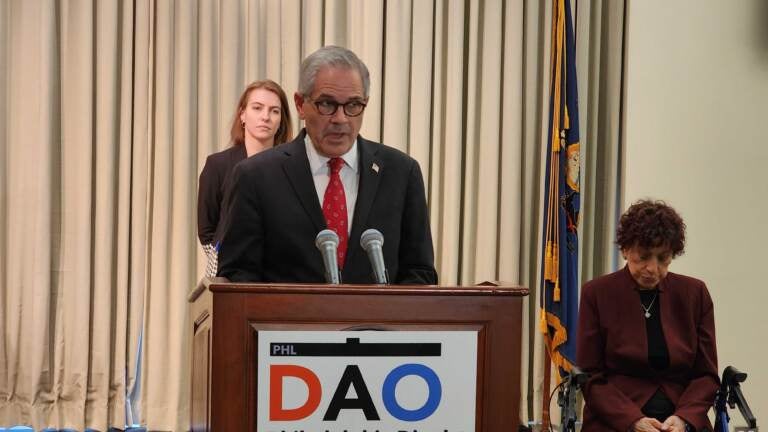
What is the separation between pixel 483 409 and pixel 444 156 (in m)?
3.67

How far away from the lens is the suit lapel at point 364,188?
8.57 feet

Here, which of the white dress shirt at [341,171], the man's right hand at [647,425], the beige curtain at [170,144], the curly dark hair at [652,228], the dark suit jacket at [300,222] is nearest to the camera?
the dark suit jacket at [300,222]

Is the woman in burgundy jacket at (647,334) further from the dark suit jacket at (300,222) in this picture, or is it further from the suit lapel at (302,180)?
the suit lapel at (302,180)

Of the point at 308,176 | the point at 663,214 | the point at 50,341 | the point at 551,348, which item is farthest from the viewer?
the point at 50,341

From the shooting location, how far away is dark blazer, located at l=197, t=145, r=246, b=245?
4.78 m

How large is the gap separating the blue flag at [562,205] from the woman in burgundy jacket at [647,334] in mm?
1170

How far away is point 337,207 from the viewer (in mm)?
2674

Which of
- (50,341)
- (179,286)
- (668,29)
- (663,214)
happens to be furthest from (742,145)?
(50,341)

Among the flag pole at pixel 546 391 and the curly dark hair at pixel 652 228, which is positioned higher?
the curly dark hair at pixel 652 228

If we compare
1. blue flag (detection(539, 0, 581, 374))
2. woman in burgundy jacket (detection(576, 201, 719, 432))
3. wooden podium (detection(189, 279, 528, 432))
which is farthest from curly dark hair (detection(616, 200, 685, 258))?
wooden podium (detection(189, 279, 528, 432))

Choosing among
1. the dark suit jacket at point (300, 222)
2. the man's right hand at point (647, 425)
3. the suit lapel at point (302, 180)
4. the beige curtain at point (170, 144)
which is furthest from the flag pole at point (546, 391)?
the suit lapel at point (302, 180)

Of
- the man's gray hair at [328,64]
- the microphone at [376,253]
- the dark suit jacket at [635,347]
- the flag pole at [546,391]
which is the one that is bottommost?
the flag pole at [546,391]

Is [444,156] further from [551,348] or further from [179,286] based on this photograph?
[179,286]

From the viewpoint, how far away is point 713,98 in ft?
18.5
